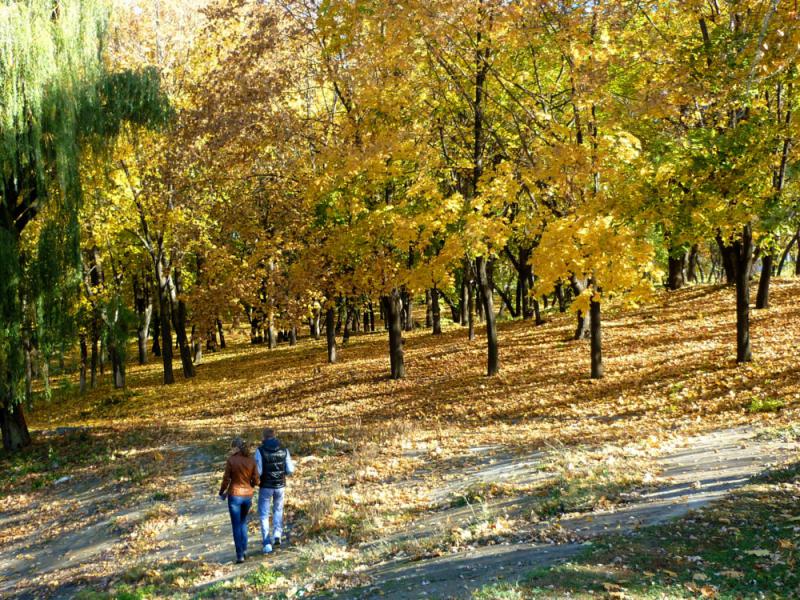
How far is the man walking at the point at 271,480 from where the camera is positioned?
27.8ft

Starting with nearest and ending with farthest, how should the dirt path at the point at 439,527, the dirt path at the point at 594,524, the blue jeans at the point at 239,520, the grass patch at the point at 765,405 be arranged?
1. the dirt path at the point at 594,524
2. the dirt path at the point at 439,527
3. the blue jeans at the point at 239,520
4. the grass patch at the point at 765,405

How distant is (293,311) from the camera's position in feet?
70.1

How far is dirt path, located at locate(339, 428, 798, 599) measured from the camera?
6.06 m

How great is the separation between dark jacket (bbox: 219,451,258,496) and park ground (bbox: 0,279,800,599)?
0.98 metres

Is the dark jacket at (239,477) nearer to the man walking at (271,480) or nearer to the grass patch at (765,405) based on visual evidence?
the man walking at (271,480)

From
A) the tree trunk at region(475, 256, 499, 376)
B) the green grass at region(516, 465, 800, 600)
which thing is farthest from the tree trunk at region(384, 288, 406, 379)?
the green grass at region(516, 465, 800, 600)

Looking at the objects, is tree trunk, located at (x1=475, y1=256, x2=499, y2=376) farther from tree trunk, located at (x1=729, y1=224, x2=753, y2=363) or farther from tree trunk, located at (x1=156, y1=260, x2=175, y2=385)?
tree trunk, located at (x1=156, y1=260, x2=175, y2=385)

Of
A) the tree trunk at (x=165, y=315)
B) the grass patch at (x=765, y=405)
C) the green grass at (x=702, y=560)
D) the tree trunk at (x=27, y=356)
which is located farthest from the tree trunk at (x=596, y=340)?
the tree trunk at (x=165, y=315)

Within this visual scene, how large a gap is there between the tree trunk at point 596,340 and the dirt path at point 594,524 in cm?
588

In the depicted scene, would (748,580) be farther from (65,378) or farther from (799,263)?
(799,263)

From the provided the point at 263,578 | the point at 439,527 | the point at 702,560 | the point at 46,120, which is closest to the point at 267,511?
the point at 263,578

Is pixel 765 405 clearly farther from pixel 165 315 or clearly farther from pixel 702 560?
pixel 165 315

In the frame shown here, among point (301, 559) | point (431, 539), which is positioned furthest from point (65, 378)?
point (431, 539)

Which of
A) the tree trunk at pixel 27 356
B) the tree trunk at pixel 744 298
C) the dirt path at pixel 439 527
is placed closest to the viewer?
the dirt path at pixel 439 527
